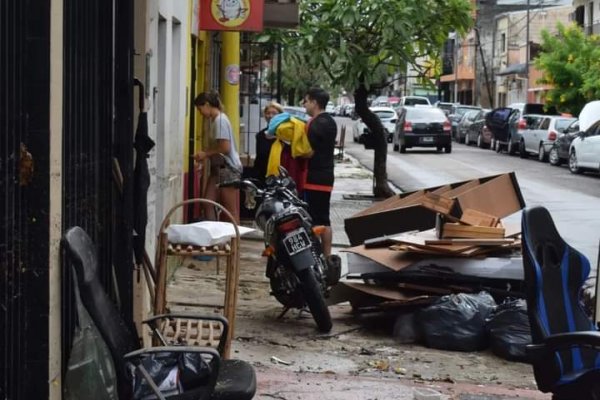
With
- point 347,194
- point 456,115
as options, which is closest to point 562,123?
point 347,194

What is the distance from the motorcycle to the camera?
26.6ft

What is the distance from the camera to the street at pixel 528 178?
16.3 meters

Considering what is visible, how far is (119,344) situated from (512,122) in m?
36.0

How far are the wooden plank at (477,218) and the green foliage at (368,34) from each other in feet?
26.1

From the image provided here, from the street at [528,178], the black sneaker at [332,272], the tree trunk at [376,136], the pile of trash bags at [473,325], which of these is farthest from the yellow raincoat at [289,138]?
the tree trunk at [376,136]

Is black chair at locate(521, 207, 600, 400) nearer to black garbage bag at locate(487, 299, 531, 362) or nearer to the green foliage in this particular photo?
black garbage bag at locate(487, 299, 531, 362)

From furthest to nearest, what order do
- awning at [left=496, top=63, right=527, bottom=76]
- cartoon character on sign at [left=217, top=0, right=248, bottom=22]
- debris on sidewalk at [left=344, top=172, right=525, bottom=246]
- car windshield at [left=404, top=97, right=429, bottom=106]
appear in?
car windshield at [left=404, top=97, right=429, bottom=106] → awning at [left=496, top=63, right=527, bottom=76] → cartoon character on sign at [left=217, top=0, right=248, bottom=22] → debris on sidewalk at [left=344, top=172, right=525, bottom=246]

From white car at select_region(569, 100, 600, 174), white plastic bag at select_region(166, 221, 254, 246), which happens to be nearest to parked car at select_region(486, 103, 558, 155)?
white car at select_region(569, 100, 600, 174)

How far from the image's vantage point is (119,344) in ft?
15.2

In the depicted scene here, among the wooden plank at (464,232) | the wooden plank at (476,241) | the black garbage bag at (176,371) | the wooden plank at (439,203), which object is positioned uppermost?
the wooden plank at (439,203)

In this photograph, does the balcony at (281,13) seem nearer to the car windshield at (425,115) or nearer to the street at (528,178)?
the street at (528,178)

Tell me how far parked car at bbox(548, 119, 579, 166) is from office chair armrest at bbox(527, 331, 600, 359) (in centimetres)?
2676

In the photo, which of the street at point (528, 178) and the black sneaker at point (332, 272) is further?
the street at point (528, 178)

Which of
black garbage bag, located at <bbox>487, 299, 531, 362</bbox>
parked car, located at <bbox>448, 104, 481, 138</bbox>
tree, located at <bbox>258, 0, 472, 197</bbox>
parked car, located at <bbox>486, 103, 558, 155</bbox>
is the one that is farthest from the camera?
parked car, located at <bbox>448, 104, 481, 138</bbox>
